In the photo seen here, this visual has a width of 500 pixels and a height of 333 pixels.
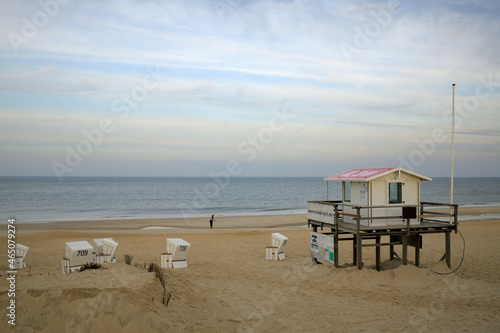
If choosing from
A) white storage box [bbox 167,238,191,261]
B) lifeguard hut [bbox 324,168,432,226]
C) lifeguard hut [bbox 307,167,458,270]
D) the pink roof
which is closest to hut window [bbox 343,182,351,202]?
lifeguard hut [bbox 307,167,458,270]

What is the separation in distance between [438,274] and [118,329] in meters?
12.1

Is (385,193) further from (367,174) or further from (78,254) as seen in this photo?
(78,254)

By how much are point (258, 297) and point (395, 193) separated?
6.86m

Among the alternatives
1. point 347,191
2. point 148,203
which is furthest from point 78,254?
point 148,203

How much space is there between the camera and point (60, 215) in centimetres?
5288

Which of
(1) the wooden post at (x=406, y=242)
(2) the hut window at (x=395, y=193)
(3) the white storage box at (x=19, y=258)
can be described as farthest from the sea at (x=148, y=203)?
(1) the wooden post at (x=406, y=242)

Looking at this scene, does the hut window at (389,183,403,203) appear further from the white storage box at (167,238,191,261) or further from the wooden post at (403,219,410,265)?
the white storage box at (167,238,191,261)

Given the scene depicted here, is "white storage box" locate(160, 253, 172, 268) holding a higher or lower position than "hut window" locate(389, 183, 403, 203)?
lower

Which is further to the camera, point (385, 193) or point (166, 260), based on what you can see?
point (166, 260)

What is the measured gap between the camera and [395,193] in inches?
618

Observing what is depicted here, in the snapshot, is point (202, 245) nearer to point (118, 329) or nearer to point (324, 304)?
point (324, 304)

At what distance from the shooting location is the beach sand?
891 centimetres

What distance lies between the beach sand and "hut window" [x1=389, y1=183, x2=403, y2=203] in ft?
8.48

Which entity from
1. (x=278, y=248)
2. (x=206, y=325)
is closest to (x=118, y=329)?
(x=206, y=325)
